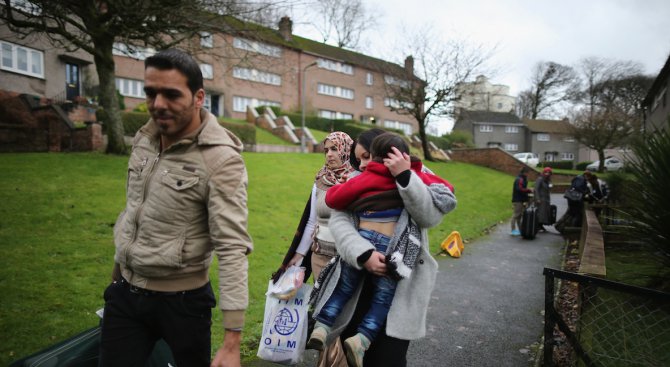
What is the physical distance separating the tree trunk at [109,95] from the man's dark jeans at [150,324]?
43.8ft

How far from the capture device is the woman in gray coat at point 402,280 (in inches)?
86.2

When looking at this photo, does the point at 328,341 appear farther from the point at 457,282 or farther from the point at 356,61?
the point at 356,61

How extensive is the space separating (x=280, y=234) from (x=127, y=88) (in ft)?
86.7

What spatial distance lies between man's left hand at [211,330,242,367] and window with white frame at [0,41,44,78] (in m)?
24.6

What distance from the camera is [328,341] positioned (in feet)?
7.30

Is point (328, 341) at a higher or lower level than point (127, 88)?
lower

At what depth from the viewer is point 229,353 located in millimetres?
1741

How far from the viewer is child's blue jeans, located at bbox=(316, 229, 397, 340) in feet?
7.29

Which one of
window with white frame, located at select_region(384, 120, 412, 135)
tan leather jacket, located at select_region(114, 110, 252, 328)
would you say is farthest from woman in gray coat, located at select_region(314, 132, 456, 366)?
window with white frame, located at select_region(384, 120, 412, 135)

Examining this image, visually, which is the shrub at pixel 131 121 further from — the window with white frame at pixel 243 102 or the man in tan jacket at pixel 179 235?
the man in tan jacket at pixel 179 235

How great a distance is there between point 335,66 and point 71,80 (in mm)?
25877

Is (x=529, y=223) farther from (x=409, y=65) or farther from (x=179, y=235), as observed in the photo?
(x=409, y=65)

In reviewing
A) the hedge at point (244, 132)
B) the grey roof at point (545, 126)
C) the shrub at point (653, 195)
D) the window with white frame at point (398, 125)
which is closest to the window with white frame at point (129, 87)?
the hedge at point (244, 132)

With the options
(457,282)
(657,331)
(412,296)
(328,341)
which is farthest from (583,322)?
(457,282)
